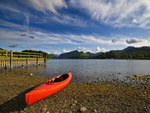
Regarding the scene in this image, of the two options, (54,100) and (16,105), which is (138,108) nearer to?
(54,100)

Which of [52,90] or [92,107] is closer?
[92,107]

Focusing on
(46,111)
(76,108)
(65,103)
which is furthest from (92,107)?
(46,111)

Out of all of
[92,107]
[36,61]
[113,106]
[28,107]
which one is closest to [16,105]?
[28,107]

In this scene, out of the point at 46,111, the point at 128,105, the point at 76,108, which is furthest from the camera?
the point at 128,105

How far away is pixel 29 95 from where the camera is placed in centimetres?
579

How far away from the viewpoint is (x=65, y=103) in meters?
6.59

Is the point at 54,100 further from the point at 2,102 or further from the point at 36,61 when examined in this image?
the point at 36,61

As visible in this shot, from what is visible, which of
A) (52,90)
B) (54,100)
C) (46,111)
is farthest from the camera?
(52,90)

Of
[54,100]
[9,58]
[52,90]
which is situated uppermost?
[9,58]

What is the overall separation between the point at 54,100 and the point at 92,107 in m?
3.33

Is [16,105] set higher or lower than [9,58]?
lower

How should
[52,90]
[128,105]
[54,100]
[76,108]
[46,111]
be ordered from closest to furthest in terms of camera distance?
[46,111] → [76,108] → [128,105] → [54,100] → [52,90]

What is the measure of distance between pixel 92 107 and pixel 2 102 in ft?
23.7

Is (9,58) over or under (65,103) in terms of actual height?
over
